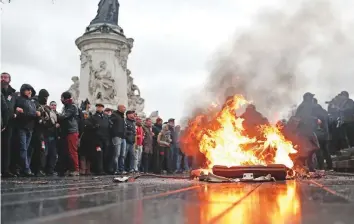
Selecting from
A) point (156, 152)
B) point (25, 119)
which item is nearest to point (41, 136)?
point (25, 119)

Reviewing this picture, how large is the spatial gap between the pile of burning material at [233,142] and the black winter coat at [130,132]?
3.67 meters

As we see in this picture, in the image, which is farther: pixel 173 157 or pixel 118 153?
pixel 173 157

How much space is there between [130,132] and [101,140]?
3.90 feet

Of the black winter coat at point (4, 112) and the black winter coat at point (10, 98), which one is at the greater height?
the black winter coat at point (10, 98)

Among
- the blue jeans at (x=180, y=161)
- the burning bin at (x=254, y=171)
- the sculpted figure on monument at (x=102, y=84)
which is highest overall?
the sculpted figure on monument at (x=102, y=84)

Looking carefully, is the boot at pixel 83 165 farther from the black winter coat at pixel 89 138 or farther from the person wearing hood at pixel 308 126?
the person wearing hood at pixel 308 126

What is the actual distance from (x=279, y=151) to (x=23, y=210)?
22.5 feet

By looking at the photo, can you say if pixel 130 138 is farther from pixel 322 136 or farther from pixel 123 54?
pixel 123 54

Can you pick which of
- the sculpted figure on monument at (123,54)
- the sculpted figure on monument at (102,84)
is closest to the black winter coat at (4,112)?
the sculpted figure on monument at (102,84)

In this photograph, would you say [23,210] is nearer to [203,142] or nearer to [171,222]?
[171,222]

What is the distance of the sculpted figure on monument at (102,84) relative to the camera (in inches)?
931

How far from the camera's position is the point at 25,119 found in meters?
8.53

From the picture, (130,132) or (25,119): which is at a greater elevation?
(130,132)

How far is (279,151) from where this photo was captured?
8.85 m
